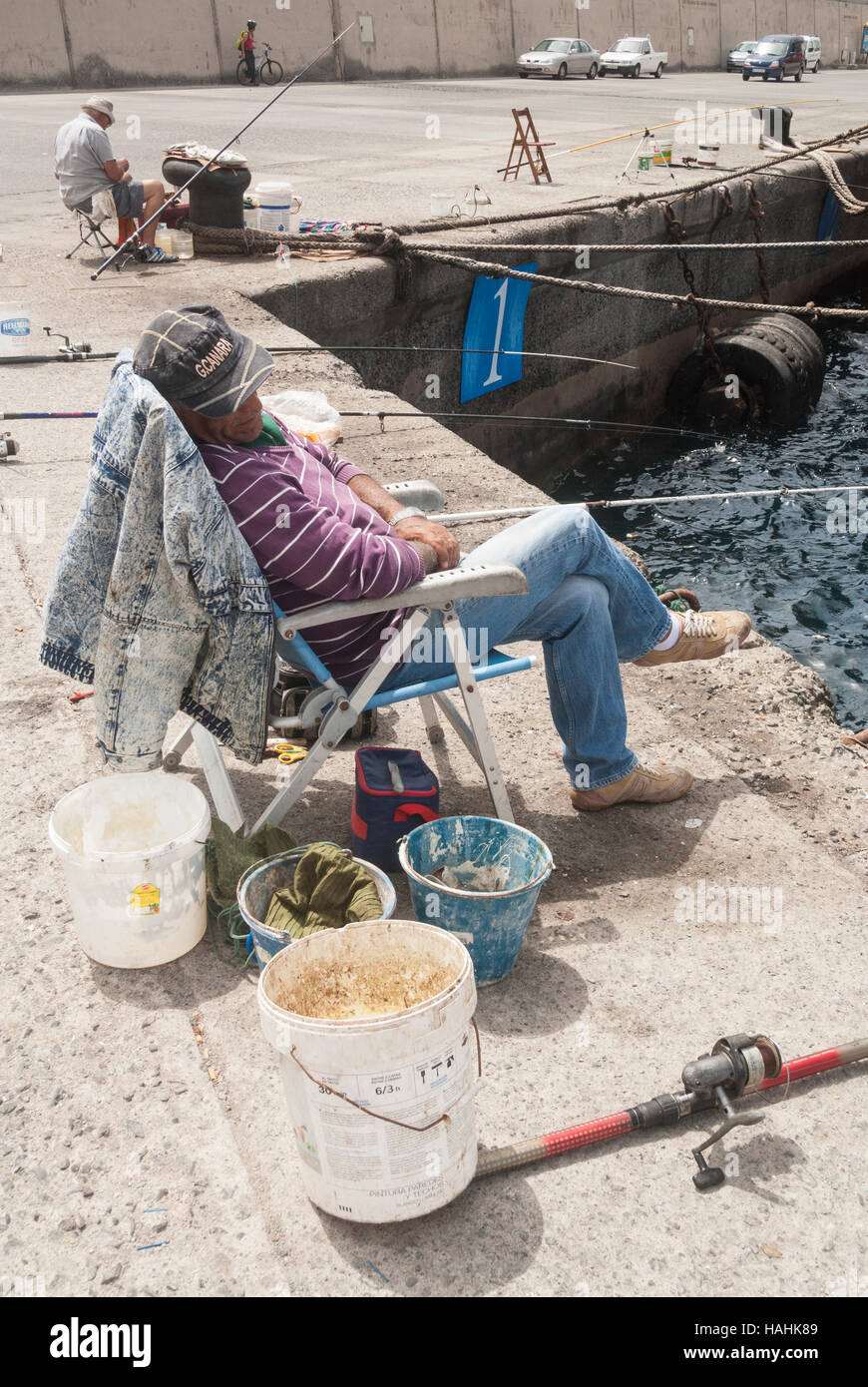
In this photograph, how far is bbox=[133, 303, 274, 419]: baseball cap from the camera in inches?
110

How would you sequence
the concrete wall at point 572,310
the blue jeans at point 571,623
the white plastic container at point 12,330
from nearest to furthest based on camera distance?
the blue jeans at point 571,623, the white plastic container at point 12,330, the concrete wall at point 572,310

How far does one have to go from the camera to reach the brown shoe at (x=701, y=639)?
12.4ft

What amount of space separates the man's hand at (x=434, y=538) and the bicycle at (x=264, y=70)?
28.1 meters

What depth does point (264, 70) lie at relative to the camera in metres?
28.0

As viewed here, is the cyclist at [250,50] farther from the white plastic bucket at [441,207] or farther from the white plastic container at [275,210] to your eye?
the white plastic container at [275,210]

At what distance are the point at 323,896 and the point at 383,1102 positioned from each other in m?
0.78

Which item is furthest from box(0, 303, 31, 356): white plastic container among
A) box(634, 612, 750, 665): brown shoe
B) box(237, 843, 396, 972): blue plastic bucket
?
box(237, 843, 396, 972): blue plastic bucket

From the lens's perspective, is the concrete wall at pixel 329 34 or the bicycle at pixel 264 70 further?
the bicycle at pixel 264 70

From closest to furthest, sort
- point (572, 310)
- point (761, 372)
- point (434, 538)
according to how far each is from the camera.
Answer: point (434, 538) < point (572, 310) < point (761, 372)

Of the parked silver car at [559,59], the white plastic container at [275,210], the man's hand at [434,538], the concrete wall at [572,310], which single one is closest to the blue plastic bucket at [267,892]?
the man's hand at [434,538]

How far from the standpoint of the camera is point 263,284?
816 cm

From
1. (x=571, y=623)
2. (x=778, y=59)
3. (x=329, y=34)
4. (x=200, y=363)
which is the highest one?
(x=329, y=34)

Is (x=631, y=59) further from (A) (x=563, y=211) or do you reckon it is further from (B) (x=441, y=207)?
(B) (x=441, y=207)

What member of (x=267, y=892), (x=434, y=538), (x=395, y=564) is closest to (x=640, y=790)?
(x=434, y=538)
